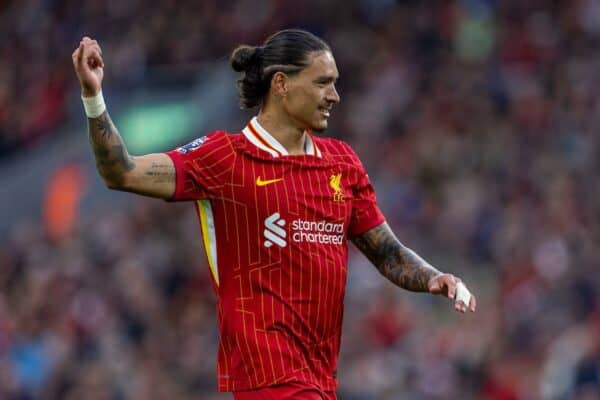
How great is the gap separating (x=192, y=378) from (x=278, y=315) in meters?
7.50

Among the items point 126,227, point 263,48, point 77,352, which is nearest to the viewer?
point 263,48

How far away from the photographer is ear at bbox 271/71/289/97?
20.6 feet

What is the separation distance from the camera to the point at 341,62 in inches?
696

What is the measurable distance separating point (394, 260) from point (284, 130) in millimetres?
775

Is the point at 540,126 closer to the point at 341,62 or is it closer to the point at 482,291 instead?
the point at 482,291

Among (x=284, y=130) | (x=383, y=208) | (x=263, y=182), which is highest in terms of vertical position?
(x=284, y=130)

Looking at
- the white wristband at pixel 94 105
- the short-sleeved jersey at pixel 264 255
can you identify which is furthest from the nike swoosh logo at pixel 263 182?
the white wristband at pixel 94 105

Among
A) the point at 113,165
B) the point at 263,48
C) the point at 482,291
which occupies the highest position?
the point at 263,48

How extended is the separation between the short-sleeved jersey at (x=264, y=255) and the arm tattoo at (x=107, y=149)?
0.86ft

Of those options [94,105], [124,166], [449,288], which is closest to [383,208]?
[449,288]

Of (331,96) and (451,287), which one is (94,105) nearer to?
(331,96)

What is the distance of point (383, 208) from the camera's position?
1433cm

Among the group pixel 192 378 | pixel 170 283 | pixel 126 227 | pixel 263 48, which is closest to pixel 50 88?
pixel 126 227

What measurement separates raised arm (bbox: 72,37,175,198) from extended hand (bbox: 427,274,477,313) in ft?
3.73
